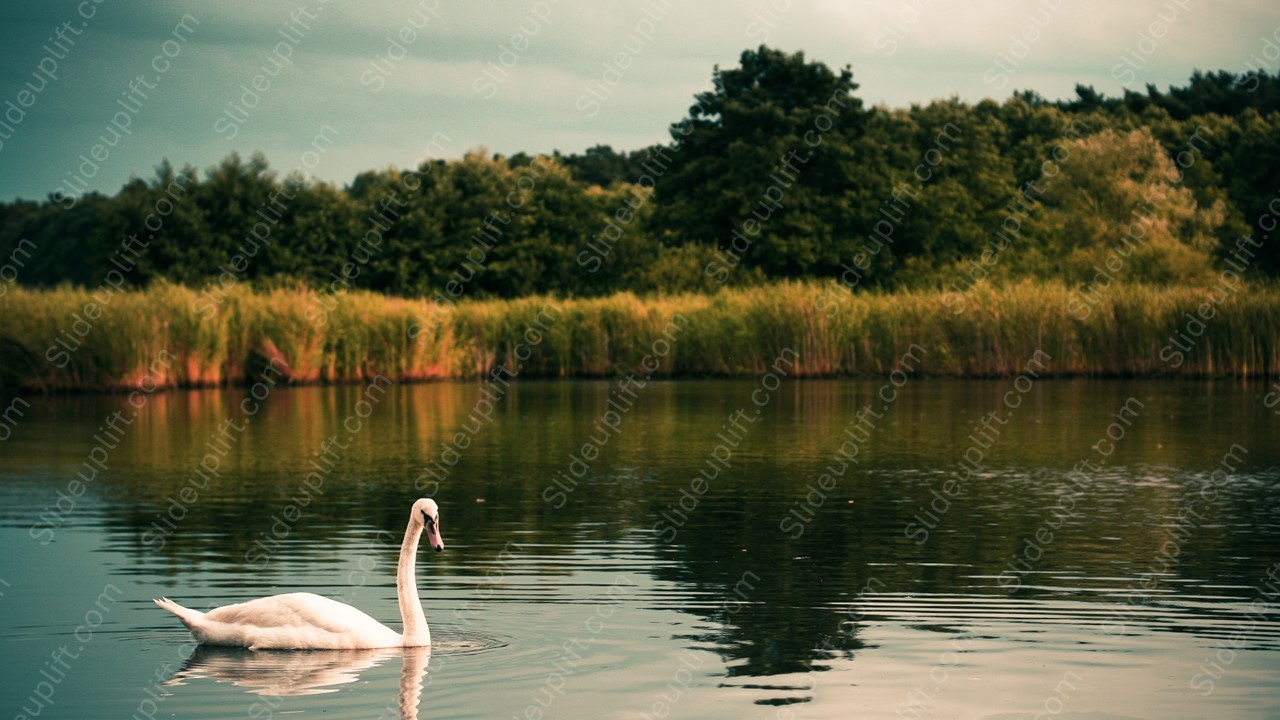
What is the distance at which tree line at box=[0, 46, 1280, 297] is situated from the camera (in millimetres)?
64938

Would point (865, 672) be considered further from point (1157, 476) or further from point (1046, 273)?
point (1046, 273)

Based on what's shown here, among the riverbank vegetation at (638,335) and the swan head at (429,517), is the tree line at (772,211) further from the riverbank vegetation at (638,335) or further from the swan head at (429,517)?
the swan head at (429,517)

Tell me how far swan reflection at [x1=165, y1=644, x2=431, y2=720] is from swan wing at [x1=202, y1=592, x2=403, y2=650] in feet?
0.22

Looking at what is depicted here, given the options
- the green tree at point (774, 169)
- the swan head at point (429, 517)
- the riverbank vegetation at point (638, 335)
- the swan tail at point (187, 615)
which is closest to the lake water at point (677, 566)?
the swan tail at point (187, 615)

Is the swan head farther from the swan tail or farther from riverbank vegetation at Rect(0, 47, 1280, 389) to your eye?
riverbank vegetation at Rect(0, 47, 1280, 389)

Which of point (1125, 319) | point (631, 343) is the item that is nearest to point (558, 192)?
point (631, 343)

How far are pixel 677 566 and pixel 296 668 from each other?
13.1ft

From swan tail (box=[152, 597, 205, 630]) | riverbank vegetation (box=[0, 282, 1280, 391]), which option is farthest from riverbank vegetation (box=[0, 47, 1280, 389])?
swan tail (box=[152, 597, 205, 630])

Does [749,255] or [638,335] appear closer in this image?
[638,335]

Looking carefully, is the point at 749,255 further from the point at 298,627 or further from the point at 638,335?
the point at 298,627

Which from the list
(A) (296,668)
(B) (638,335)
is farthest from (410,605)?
(B) (638,335)

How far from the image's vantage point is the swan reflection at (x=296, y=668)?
8.59 meters

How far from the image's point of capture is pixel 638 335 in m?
44.8

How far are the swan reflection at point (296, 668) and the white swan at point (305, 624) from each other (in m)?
0.06
